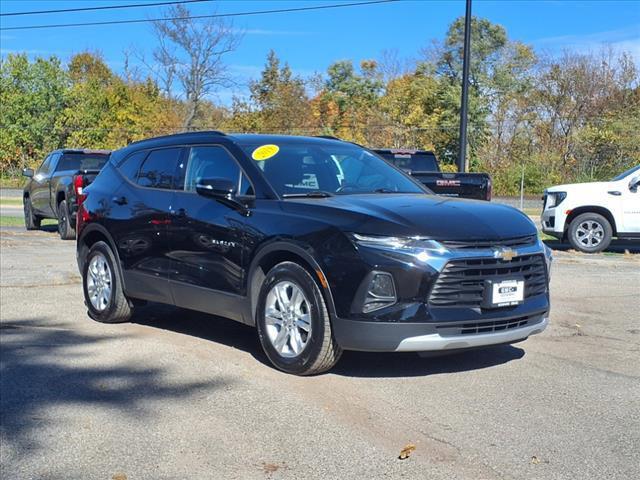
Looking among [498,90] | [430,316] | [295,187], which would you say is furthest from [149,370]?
[498,90]

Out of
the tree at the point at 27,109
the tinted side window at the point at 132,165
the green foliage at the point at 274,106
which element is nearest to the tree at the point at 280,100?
the green foliage at the point at 274,106

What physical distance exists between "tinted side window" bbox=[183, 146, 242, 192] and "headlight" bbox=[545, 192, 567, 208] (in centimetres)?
921

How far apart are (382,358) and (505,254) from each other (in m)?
1.41

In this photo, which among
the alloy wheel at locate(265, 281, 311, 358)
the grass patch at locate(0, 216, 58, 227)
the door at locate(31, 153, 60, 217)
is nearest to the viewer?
the alloy wheel at locate(265, 281, 311, 358)

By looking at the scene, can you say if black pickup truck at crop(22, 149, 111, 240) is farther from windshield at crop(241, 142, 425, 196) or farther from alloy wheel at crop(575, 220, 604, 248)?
alloy wheel at crop(575, 220, 604, 248)

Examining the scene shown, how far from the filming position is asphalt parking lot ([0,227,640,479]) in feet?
13.4

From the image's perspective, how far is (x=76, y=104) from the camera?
4506 centimetres

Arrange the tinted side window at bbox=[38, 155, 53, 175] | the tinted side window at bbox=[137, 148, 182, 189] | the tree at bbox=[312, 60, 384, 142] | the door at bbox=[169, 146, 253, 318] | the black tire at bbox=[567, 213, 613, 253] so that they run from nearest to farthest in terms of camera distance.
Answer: the door at bbox=[169, 146, 253, 318] → the tinted side window at bbox=[137, 148, 182, 189] → the black tire at bbox=[567, 213, 613, 253] → the tinted side window at bbox=[38, 155, 53, 175] → the tree at bbox=[312, 60, 384, 142]

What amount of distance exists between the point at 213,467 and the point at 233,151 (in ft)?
9.99

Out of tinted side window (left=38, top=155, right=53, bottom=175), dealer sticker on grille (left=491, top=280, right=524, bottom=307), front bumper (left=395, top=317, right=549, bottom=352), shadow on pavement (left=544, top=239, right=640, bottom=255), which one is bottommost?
shadow on pavement (left=544, top=239, right=640, bottom=255)

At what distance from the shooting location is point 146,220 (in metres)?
7.07

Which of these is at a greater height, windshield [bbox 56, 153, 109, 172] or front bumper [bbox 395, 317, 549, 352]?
windshield [bbox 56, 153, 109, 172]

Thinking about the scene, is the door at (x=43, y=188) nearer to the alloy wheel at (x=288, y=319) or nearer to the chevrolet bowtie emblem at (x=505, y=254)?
the alloy wheel at (x=288, y=319)

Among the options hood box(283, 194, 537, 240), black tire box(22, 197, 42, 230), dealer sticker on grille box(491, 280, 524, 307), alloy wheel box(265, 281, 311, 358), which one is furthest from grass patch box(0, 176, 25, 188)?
dealer sticker on grille box(491, 280, 524, 307)
